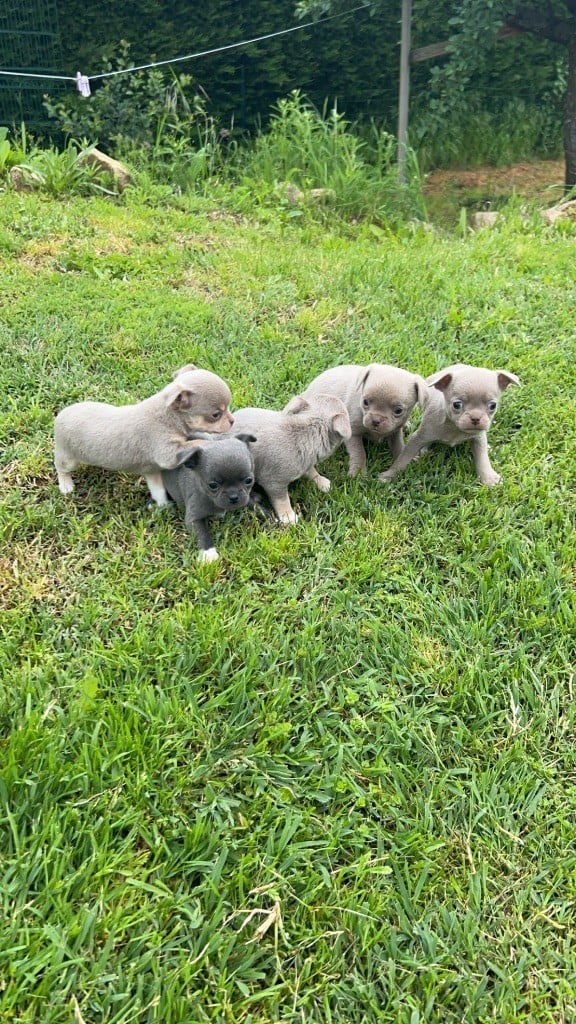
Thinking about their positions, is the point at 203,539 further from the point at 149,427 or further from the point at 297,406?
the point at 297,406

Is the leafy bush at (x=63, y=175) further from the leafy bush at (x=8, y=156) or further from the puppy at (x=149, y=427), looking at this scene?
the puppy at (x=149, y=427)

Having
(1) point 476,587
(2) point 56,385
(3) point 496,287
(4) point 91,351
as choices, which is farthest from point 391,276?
(1) point 476,587

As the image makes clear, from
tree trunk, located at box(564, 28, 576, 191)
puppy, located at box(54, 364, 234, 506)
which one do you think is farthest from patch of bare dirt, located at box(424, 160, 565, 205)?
puppy, located at box(54, 364, 234, 506)

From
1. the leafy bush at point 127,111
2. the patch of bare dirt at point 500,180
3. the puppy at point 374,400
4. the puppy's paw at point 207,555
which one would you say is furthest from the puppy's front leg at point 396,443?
the patch of bare dirt at point 500,180

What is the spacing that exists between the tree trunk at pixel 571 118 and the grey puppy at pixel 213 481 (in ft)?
27.3

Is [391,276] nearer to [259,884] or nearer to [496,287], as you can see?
[496,287]

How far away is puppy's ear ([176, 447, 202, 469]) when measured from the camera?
310 centimetres

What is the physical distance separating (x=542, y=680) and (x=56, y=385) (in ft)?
10.6

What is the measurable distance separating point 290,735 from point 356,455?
67.6 inches

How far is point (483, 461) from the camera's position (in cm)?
380

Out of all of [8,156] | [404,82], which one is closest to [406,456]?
[8,156]

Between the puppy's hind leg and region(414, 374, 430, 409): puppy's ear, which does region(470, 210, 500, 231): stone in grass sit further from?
the puppy's hind leg

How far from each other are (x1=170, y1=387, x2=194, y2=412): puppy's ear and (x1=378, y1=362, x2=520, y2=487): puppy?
3.70ft

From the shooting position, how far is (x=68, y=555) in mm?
3264
